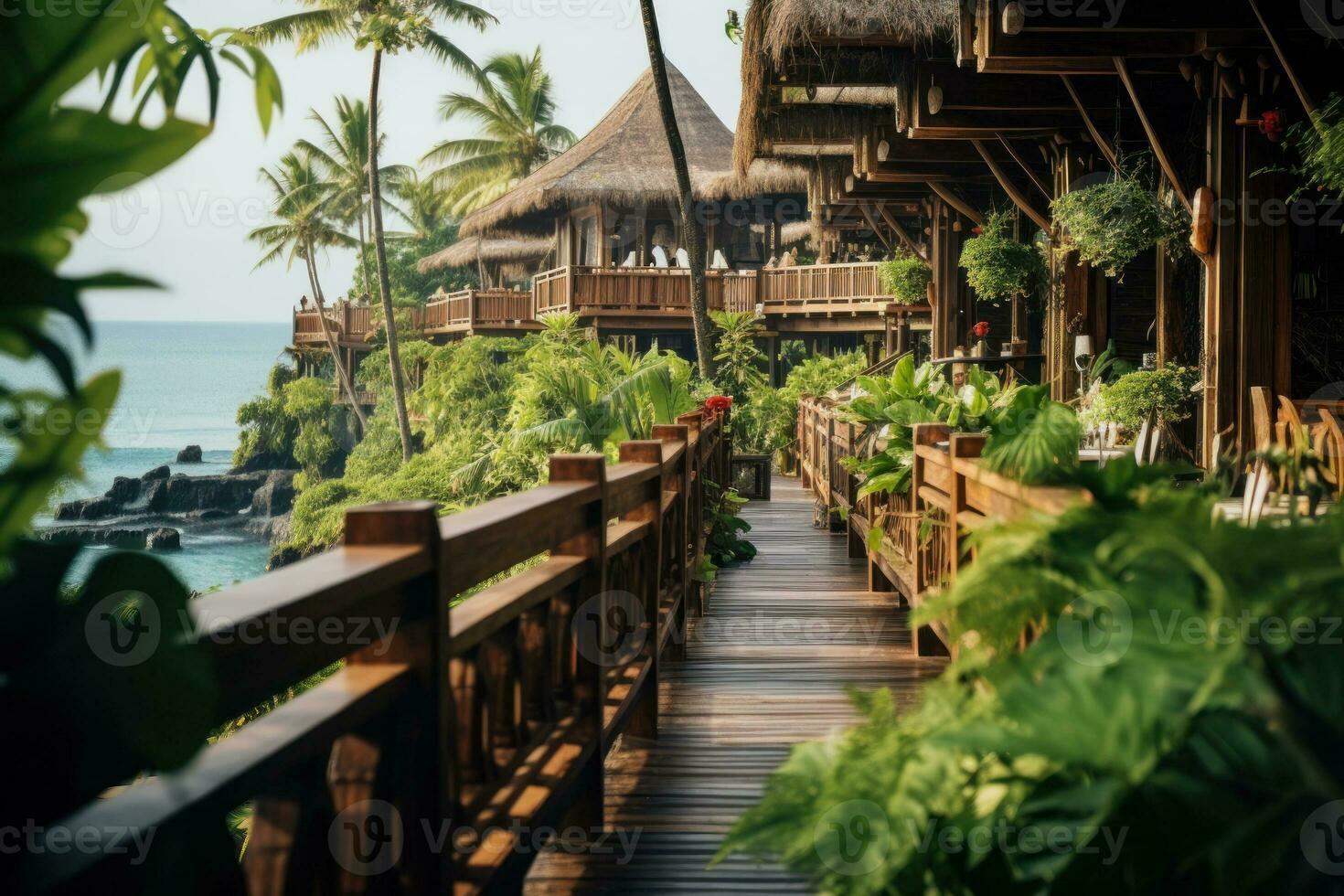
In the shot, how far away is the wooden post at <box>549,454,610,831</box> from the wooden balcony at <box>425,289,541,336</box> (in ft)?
78.3

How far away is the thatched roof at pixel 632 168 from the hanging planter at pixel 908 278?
8256mm

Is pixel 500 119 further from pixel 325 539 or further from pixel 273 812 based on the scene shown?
pixel 273 812

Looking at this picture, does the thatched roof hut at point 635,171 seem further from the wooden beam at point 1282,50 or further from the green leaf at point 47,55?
the green leaf at point 47,55

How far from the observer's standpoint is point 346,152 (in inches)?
1483

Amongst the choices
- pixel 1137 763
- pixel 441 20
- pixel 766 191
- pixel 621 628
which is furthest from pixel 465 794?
pixel 441 20

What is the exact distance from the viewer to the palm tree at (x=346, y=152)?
36.5 meters

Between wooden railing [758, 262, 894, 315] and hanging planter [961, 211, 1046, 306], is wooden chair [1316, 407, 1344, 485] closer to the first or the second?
hanging planter [961, 211, 1046, 306]

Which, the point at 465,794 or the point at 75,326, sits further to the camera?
the point at 465,794

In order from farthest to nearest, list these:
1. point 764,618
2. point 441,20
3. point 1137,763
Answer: point 441,20 < point 764,618 < point 1137,763

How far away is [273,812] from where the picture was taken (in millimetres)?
1537

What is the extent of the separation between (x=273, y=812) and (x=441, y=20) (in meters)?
28.6

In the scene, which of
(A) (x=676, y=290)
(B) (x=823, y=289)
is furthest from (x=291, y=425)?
(B) (x=823, y=289)

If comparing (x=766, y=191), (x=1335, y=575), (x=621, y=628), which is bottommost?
(x=621, y=628)

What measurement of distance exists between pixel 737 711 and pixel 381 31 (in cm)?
2188
